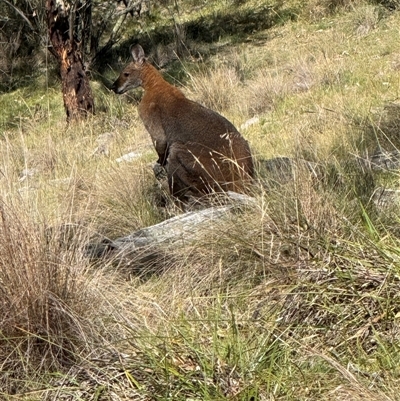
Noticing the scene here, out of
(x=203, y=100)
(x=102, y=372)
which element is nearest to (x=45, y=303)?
(x=102, y=372)

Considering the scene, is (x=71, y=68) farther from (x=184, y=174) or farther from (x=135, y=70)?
(x=184, y=174)

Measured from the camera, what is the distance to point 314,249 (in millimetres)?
3609

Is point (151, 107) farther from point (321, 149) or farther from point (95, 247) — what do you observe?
point (95, 247)

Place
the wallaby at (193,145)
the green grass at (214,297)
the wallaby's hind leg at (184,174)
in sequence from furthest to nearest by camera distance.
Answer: the wallaby's hind leg at (184,174), the wallaby at (193,145), the green grass at (214,297)

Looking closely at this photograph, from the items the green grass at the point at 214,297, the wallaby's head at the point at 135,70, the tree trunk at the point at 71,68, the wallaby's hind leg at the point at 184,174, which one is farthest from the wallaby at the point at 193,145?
the tree trunk at the point at 71,68

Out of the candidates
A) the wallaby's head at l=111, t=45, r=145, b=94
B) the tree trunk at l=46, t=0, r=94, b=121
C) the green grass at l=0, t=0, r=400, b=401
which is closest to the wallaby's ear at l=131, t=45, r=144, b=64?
the wallaby's head at l=111, t=45, r=145, b=94

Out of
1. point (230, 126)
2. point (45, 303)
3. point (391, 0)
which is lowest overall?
point (391, 0)

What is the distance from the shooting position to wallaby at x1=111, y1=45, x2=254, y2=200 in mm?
5496

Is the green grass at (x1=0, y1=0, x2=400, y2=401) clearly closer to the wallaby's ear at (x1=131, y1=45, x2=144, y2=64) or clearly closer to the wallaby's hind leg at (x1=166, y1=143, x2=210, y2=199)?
the wallaby's hind leg at (x1=166, y1=143, x2=210, y2=199)

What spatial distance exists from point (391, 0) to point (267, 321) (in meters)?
11.2

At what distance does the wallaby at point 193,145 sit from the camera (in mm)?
5496

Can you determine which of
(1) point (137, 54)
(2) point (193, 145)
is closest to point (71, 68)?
(1) point (137, 54)

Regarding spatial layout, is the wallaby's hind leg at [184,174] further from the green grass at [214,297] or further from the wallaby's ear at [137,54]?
the wallaby's ear at [137,54]

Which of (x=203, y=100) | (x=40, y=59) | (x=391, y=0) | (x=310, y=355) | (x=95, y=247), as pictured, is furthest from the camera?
(x=40, y=59)
